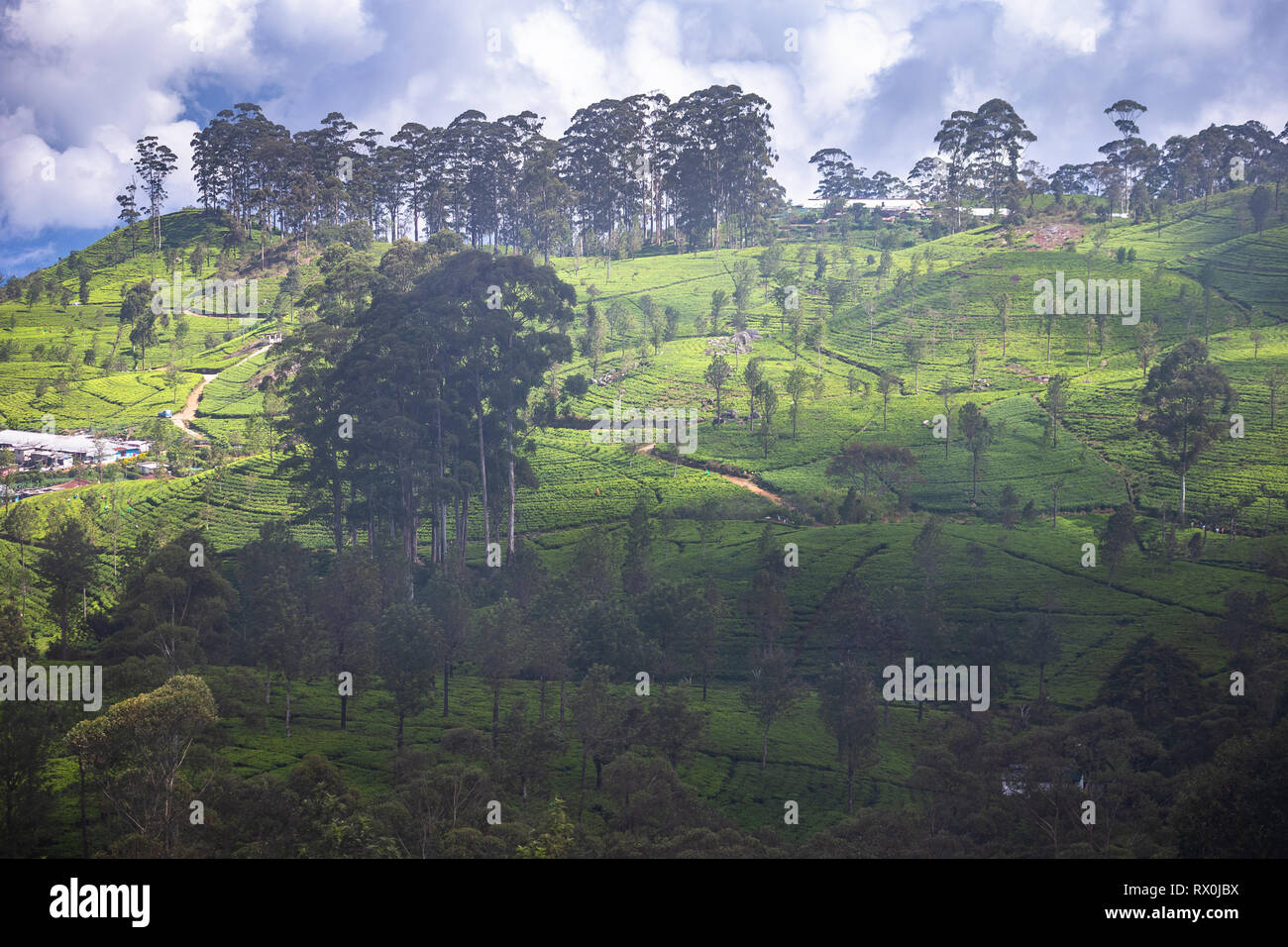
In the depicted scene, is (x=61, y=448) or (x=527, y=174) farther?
(x=527, y=174)

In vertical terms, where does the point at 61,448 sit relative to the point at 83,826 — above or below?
above

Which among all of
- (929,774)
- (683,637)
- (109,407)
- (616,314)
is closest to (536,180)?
(616,314)

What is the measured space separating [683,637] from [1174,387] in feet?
149

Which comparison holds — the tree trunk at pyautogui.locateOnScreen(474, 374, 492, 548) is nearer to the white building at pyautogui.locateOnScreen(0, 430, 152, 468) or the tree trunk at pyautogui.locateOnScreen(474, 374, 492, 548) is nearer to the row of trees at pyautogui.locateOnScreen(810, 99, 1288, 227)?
the white building at pyautogui.locateOnScreen(0, 430, 152, 468)

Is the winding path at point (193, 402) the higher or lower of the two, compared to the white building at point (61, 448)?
higher

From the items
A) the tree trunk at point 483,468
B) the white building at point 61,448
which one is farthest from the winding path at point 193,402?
the tree trunk at point 483,468

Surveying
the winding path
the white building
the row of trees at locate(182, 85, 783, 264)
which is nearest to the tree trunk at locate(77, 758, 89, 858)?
the white building

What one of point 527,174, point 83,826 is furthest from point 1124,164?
point 83,826

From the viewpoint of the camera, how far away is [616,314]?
11481 centimetres

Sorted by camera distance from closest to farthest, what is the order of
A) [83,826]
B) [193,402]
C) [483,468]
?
1. [83,826]
2. [483,468]
3. [193,402]

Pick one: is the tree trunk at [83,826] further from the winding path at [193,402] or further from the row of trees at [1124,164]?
the row of trees at [1124,164]

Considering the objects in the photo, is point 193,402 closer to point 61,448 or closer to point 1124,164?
point 61,448
